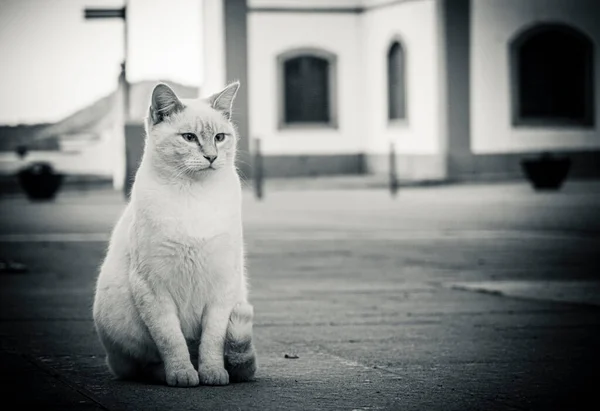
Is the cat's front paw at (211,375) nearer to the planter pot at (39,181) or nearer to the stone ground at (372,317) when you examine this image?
the stone ground at (372,317)

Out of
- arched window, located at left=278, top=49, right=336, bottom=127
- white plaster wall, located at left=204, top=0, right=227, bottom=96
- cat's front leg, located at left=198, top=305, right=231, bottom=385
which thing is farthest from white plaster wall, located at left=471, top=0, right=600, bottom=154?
cat's front leg, located at left=198, top=305, right=231, bottom=385

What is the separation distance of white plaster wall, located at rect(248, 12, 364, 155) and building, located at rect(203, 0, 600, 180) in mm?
27

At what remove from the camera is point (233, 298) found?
6426mm

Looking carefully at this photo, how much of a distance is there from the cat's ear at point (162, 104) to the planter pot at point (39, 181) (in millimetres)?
22223

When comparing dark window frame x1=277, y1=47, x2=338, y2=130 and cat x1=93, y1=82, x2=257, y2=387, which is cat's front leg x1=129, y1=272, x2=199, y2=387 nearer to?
cat x1=93, y1=82, x2=257, y2=387

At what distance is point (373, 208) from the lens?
2352 cm

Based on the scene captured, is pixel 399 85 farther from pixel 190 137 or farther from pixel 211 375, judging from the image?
pixel 211 375


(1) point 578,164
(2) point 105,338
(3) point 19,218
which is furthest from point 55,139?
(2) point 105,338

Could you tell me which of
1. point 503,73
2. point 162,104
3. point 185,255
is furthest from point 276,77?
point 185,255

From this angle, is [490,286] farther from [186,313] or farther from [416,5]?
[416,5]

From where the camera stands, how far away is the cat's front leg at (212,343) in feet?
20.8

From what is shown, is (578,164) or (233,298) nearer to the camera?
(233,298)

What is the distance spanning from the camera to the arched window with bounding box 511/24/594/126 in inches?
1313

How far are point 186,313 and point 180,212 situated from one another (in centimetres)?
48
